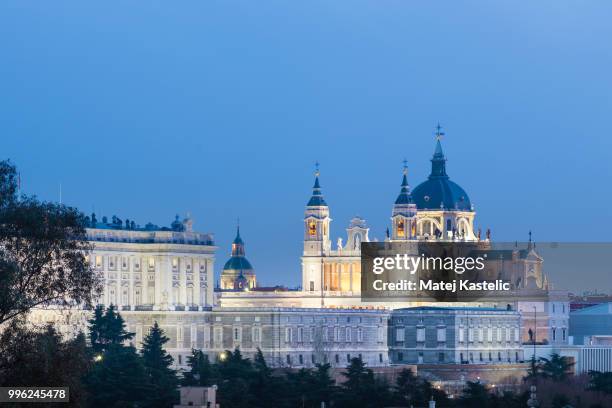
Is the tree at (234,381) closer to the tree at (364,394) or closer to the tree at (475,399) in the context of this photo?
the tree at (364,394)

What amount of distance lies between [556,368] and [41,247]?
9958 cm

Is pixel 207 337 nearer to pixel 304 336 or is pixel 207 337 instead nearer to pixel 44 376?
pixel 304 336

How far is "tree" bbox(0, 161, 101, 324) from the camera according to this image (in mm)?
73562

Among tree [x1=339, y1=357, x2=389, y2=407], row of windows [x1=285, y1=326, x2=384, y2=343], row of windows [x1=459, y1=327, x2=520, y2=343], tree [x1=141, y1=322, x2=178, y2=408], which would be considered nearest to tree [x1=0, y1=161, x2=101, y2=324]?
tree [x1=141, y1=322, x2=178, y2=408]

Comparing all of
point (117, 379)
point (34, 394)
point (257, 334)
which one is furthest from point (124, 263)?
point (34, 394)

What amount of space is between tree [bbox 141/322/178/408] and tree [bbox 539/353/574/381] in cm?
2472

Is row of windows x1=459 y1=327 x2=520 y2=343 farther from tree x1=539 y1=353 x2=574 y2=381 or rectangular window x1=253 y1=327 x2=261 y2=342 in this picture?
rectangular window x1=253 y1=327 x2=261 y2=342

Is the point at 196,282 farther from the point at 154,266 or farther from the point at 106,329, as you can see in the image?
the point at 106,329

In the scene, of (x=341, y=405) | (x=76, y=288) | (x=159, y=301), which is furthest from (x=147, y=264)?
(x=76, y=288)

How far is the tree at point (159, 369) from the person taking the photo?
11294cm

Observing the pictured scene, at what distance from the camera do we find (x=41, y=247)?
73562 mm

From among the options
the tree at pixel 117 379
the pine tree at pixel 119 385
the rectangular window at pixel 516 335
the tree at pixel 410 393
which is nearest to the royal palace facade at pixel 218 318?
the rectangular window at pixel 516 335

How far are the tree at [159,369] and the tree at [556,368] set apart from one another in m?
24.7

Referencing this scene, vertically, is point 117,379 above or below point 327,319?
below
